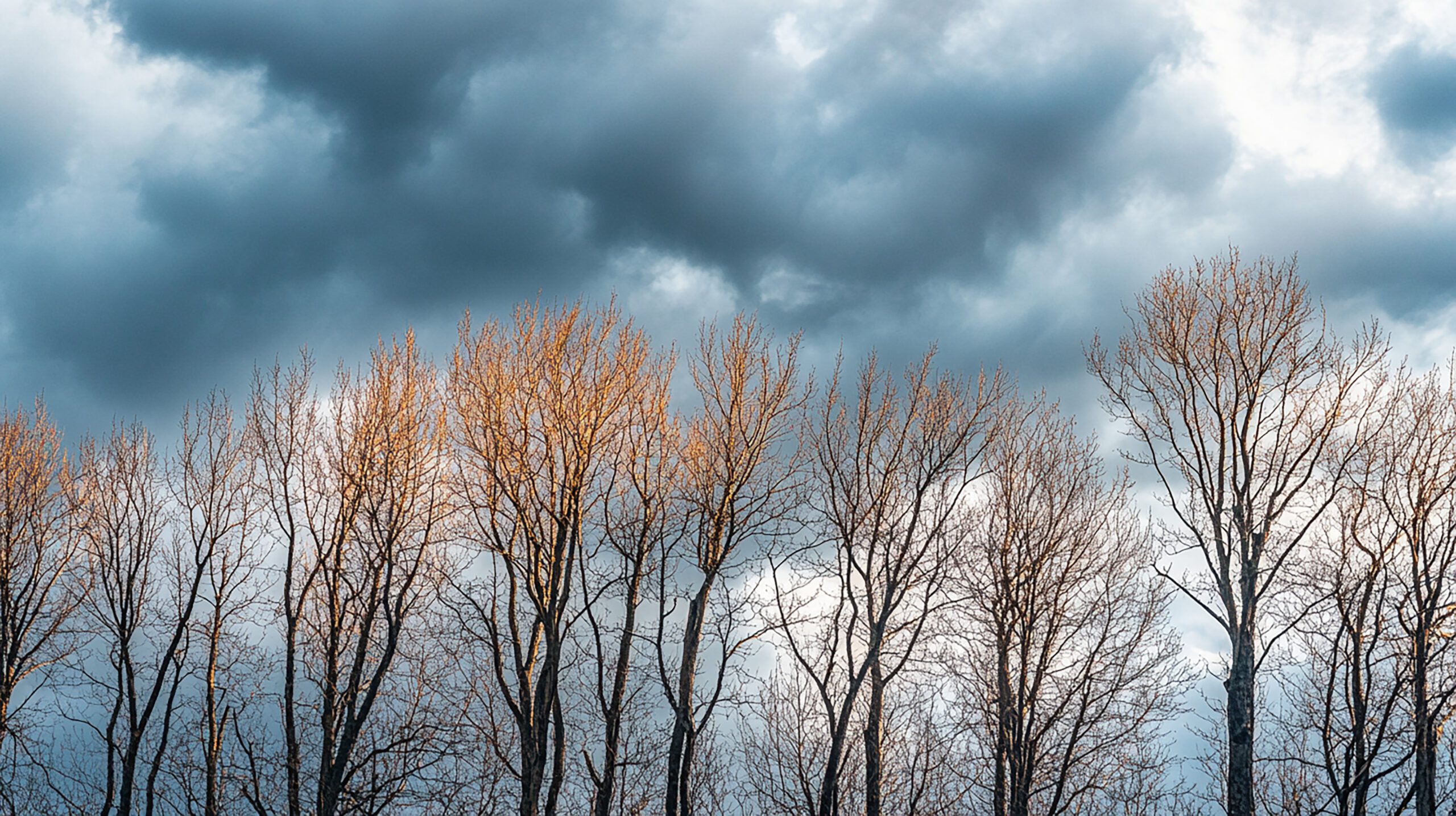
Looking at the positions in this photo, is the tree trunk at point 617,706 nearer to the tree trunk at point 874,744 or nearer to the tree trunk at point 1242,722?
the tree trunk at point 874,744

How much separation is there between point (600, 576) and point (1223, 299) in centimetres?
1320

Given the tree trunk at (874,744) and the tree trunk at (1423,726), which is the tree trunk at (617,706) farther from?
the tree trunk at (1423,726)

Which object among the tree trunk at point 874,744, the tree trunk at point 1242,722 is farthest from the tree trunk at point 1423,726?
the tree trunk at point 874,744

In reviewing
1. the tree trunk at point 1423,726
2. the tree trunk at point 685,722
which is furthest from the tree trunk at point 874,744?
the tree trunk at point 1423,726

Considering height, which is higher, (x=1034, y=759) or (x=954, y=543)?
(x=954, y=543)

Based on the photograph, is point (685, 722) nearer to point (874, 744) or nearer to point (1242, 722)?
point (874, 744)

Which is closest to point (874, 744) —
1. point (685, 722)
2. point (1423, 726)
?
point (685, 722)

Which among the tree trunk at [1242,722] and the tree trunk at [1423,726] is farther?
the tree trunk at [1423,726]

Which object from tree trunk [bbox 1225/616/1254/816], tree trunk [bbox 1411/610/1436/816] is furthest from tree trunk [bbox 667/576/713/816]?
tree trunk [bbox 1411/610/1436/816]

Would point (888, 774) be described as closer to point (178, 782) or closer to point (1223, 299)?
point (1223, 299)

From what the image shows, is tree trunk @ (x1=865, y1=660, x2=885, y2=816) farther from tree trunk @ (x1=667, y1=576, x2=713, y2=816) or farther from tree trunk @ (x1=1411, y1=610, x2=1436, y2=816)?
tree trunk @ (x1=1411, y1=610, x2=1436, y2=816)

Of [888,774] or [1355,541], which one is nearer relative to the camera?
[1355,541]

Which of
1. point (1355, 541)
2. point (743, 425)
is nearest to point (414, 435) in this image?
point (743, 425)

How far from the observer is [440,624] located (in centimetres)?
1822
